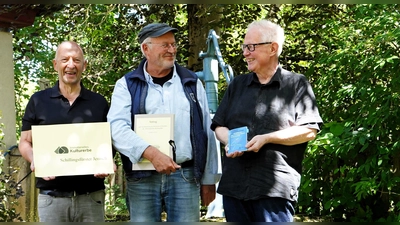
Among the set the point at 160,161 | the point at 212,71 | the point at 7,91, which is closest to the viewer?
the point at 160,161

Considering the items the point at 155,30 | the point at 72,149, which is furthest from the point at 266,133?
the point at 72,149

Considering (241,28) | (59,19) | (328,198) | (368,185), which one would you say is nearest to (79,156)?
(368,185)

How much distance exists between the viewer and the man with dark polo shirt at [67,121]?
3.03 m

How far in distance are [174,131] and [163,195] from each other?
1.11 ft

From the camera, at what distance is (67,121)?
9.91 feet

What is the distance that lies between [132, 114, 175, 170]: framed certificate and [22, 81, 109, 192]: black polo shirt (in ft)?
0.84

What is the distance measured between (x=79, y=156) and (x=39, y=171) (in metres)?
0.22

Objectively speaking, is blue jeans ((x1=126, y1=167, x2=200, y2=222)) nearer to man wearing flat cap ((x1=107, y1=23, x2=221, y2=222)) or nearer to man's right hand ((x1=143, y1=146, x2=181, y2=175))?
man wearing flat cap ((x1=107, y1=23, x2=221, y2=222))

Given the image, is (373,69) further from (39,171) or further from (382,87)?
(39,171)

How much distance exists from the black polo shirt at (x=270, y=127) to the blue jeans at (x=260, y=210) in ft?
0.13

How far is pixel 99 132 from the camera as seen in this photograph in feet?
9.61

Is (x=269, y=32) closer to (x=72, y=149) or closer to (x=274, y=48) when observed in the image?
(x=274, y=48)

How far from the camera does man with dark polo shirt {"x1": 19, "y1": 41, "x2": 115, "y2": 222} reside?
3031 mm

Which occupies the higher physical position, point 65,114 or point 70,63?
point 70,63
